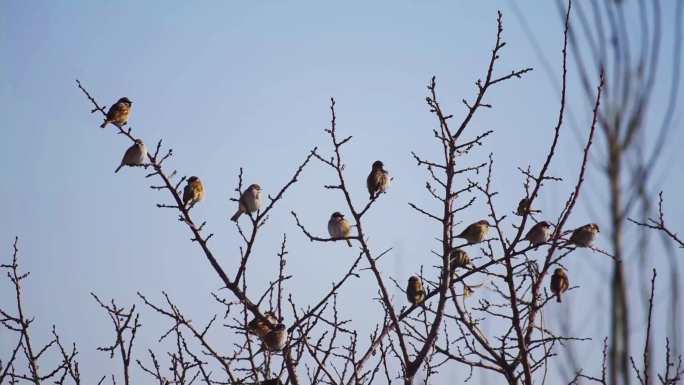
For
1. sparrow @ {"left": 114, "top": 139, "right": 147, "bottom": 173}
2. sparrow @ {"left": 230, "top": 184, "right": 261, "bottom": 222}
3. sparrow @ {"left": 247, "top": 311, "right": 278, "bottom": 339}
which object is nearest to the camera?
sparrow @ {"left": 247, "top": 311, "right": 278, "bottom": 339}

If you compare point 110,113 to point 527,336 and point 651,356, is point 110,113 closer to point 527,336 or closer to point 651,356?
point 527,336

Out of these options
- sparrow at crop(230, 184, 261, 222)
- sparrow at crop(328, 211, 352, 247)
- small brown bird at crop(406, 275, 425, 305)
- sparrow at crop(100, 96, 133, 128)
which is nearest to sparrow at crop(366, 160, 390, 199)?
sparrow at crop(328, 211, 352, 247)

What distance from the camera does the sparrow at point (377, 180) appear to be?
9672 millimetres

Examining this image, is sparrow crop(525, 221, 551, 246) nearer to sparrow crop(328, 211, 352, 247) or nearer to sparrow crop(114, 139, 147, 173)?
sparrow crop(328, 211, 352, 247)

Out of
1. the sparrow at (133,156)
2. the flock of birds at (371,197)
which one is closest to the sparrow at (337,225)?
the flock of birds at (371,197)

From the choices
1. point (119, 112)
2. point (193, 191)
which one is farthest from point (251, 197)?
point (119, 112)

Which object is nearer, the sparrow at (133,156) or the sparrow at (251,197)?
the sparrow at (251,197)

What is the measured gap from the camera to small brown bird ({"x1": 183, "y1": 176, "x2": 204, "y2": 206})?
10.5 metres

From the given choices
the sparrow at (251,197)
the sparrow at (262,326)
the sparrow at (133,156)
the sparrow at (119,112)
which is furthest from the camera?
the sparrow at (119,112)

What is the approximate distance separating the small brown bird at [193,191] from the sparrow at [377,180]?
2377 mm

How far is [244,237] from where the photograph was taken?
19.0 ft

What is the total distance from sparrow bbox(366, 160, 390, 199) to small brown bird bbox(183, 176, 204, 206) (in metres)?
2.38

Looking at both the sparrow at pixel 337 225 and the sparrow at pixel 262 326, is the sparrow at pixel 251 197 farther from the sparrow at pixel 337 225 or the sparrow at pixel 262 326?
the sparrow at pixel 262 326

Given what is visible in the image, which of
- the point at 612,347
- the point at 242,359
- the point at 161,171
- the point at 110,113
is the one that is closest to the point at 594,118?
the point at 612,347
